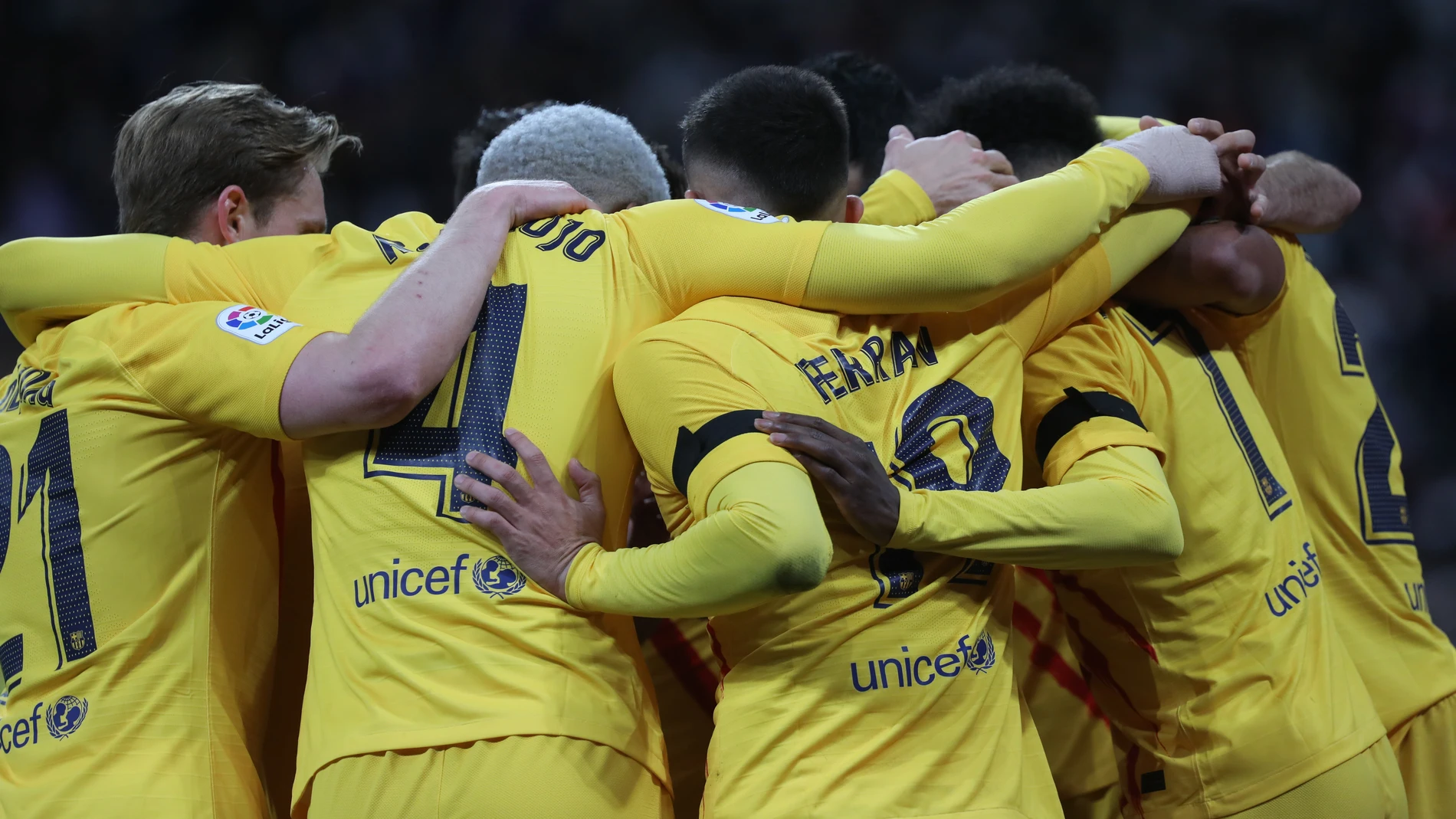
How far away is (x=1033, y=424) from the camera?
107 inches

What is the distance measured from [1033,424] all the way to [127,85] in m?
5.92

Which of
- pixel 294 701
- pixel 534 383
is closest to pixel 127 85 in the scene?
pixel 294 701

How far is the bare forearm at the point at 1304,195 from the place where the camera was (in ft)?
10.3

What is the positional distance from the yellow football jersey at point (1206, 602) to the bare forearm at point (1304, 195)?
0.51m

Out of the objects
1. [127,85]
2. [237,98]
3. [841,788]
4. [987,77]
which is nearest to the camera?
[841,788]

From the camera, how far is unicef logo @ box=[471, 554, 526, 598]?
227cm

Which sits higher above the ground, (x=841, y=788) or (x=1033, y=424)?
(x=1033, y=424)

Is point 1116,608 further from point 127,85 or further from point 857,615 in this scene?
point 127,85

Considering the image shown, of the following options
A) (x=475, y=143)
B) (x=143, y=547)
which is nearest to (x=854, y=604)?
(x=143, y=547)

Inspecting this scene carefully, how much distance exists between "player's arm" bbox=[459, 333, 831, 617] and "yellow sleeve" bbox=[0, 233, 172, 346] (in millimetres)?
860

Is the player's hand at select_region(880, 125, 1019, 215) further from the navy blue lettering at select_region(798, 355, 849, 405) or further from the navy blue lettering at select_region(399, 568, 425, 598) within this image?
the navy blue lettering at select_region(399, 568, 425, 598)

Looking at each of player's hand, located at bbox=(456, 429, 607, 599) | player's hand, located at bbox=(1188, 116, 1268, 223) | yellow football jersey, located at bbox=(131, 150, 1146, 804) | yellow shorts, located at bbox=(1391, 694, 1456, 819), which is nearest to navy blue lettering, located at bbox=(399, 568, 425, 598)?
yellow football jersey, located at bbox=(131, 150, 1146, 804)

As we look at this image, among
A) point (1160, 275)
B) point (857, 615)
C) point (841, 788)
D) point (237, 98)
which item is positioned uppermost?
point (237, 98)

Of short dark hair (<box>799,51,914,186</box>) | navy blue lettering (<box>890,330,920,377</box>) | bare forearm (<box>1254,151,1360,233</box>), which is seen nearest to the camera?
navy blue lettering (<box>890,330,920,377</box>)
